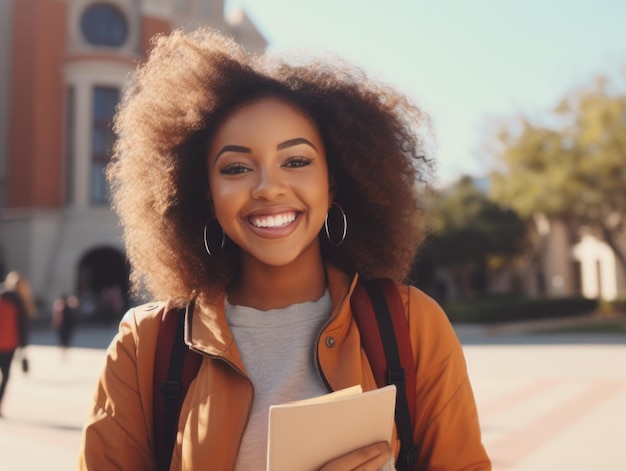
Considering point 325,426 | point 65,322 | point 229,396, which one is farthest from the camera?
point 65,322

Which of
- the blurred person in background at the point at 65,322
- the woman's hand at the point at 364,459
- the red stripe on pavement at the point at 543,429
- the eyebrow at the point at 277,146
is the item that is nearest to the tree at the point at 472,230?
the blurred person in background at the point at 65,322

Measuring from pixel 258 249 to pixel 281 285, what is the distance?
160mm

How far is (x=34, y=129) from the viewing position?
32.3 meters

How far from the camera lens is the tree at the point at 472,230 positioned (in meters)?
→ 37.1

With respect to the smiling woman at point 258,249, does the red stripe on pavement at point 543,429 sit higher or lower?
lower

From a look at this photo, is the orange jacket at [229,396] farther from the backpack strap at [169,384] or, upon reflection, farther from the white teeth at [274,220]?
the white teeth at [274,220]

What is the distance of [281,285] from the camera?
6.79 ft

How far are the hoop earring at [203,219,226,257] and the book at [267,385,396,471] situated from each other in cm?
83

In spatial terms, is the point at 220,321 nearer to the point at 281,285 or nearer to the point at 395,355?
the point at 281,285

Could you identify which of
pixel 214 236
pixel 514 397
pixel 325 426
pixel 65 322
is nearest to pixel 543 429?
pixel 514 397

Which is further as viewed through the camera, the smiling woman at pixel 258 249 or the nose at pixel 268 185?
the nose at pixel 268 185

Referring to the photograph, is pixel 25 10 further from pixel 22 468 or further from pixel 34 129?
pixel 22 468

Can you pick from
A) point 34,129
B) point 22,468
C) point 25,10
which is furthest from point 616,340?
point 25,10

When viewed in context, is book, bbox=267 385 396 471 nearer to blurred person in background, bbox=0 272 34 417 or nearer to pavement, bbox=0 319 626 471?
pavement, bbox=0 319 626 471
